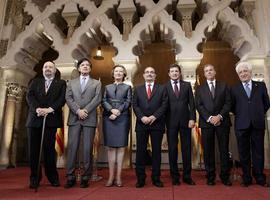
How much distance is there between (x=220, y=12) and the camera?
16.4 ft

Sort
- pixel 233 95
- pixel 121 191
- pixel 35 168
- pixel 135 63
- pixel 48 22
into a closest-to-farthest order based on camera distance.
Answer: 1. pixel 121 191
2. pixel 35 168
3. pixel 233 95
4. pixel 135 63
5. pixel 48 22

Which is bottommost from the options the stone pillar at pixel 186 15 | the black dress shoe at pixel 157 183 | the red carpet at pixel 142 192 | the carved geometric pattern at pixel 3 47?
the red carpet at pixel 142 192

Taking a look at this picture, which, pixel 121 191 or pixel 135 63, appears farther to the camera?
pixel 135 63

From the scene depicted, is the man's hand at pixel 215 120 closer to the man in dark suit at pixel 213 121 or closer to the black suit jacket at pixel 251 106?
the man in dark suit at pixel 213 121

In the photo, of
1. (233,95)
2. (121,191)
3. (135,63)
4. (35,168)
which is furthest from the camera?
(135,63)

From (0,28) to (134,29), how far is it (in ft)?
8.52

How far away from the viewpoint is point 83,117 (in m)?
3.07

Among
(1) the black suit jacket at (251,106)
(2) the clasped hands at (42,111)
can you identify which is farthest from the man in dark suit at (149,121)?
(2) the clasped hands at (42,111)

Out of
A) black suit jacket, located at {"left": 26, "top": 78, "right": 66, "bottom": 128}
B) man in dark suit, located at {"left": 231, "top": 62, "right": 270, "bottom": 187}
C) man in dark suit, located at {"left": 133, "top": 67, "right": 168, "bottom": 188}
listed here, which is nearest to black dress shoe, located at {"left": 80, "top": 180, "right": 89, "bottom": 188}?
man in dark suit, located at {"left": 133, "top": 67, "right": 168, "bottom": 188}

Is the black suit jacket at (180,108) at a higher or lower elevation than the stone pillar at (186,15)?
lower

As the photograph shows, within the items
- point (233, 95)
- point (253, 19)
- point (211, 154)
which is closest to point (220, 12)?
point (253, 19)

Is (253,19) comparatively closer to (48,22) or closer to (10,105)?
(48,22)

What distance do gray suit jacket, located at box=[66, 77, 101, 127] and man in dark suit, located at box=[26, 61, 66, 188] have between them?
0.10m

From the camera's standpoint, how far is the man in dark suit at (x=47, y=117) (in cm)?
307
